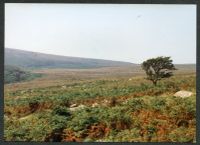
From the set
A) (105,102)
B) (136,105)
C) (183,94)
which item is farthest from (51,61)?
(183,94)

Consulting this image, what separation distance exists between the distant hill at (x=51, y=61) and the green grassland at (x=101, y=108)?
102 millimetres

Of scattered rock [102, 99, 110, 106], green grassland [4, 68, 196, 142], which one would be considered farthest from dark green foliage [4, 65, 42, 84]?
scattered rock [102, 99, 110, 106]

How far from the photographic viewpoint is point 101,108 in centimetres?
916

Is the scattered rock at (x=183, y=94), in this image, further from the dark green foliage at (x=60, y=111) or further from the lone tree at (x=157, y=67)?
the dark green foliage at (x=60, y=111)

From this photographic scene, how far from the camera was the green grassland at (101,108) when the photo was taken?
9.02 m

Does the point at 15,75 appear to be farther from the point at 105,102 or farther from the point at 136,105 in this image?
the point at 136,105

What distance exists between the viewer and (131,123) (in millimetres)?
9047

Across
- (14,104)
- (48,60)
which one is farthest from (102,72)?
(14,104)

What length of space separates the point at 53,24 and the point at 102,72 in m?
1.14

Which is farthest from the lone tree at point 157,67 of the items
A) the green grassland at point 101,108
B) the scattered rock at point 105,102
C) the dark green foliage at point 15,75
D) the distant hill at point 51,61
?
the dark green foliage at point 15,75

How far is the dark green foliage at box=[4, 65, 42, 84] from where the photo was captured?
9.06 meters

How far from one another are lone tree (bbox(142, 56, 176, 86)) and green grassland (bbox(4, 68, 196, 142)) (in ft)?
0.30

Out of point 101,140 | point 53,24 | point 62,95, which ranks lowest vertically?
point 101,140
